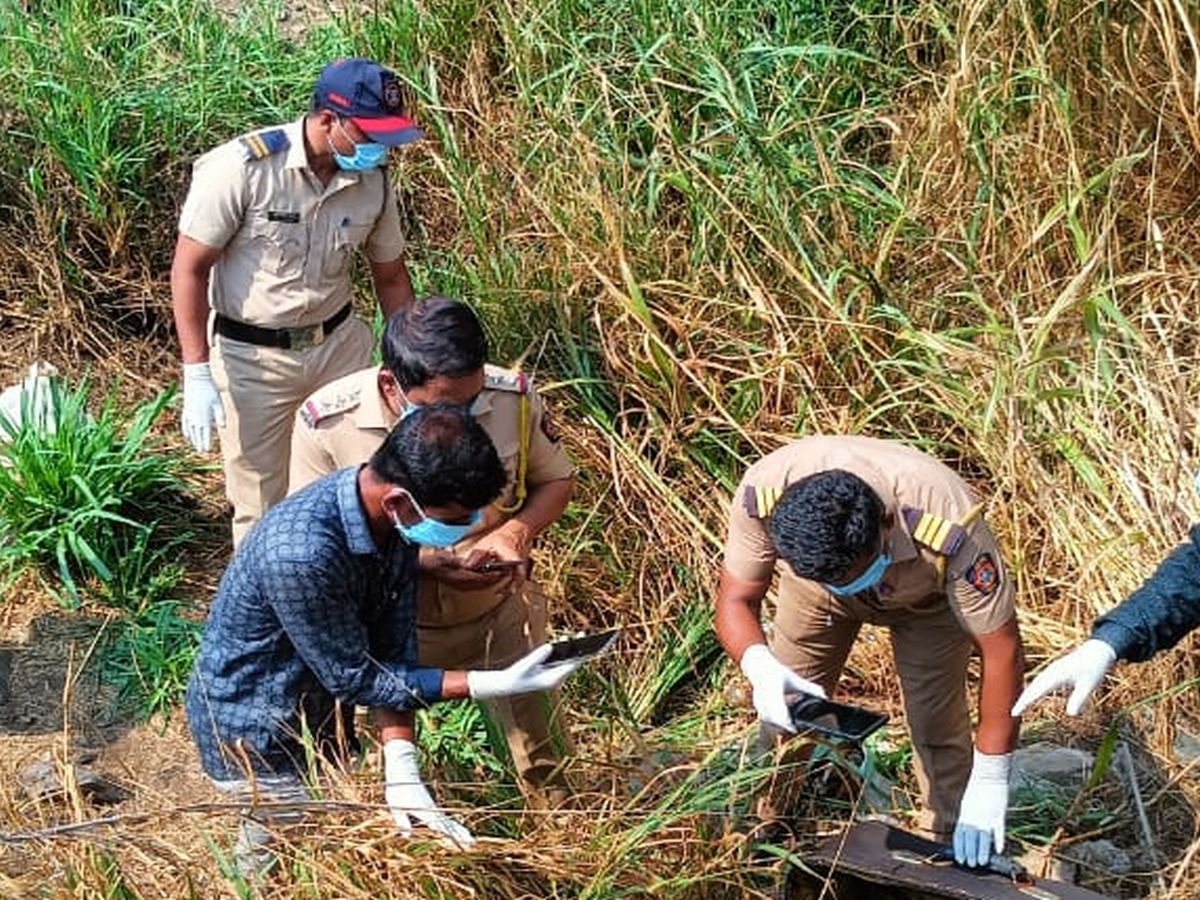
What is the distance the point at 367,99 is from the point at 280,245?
47 cm

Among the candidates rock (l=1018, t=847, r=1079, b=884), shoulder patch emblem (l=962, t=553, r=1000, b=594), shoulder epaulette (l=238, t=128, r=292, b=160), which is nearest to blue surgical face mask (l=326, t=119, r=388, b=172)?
shoulder epaulette (l=238, t=128, r=292, b=160)

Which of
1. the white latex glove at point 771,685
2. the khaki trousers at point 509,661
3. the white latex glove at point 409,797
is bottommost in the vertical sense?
the khaki trousers at point 509,661

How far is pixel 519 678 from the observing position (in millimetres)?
3361

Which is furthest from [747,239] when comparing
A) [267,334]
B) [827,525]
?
[827,525]

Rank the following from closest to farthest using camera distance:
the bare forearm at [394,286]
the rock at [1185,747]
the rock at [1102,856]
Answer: the rock at [1102,856] < the rock at [1185,747] < the bare forearm at [394,286]

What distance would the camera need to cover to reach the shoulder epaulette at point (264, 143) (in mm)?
4617

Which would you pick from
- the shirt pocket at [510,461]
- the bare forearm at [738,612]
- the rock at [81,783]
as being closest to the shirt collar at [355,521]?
the shirt pocket at [510,461]

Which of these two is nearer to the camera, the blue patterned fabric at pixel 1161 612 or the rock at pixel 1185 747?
the blue patterned fabric at pixel 1161 612

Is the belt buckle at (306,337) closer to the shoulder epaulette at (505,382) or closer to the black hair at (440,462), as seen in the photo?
the shoulder epaulette at (505,382)

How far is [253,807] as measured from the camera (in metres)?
3.17

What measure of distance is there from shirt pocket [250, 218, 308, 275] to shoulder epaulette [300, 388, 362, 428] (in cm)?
95

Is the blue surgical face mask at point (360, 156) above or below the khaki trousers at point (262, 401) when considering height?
above

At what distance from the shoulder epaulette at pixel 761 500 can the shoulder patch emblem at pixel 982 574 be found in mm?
424

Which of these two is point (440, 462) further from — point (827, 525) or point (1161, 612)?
point (1161, 612)
